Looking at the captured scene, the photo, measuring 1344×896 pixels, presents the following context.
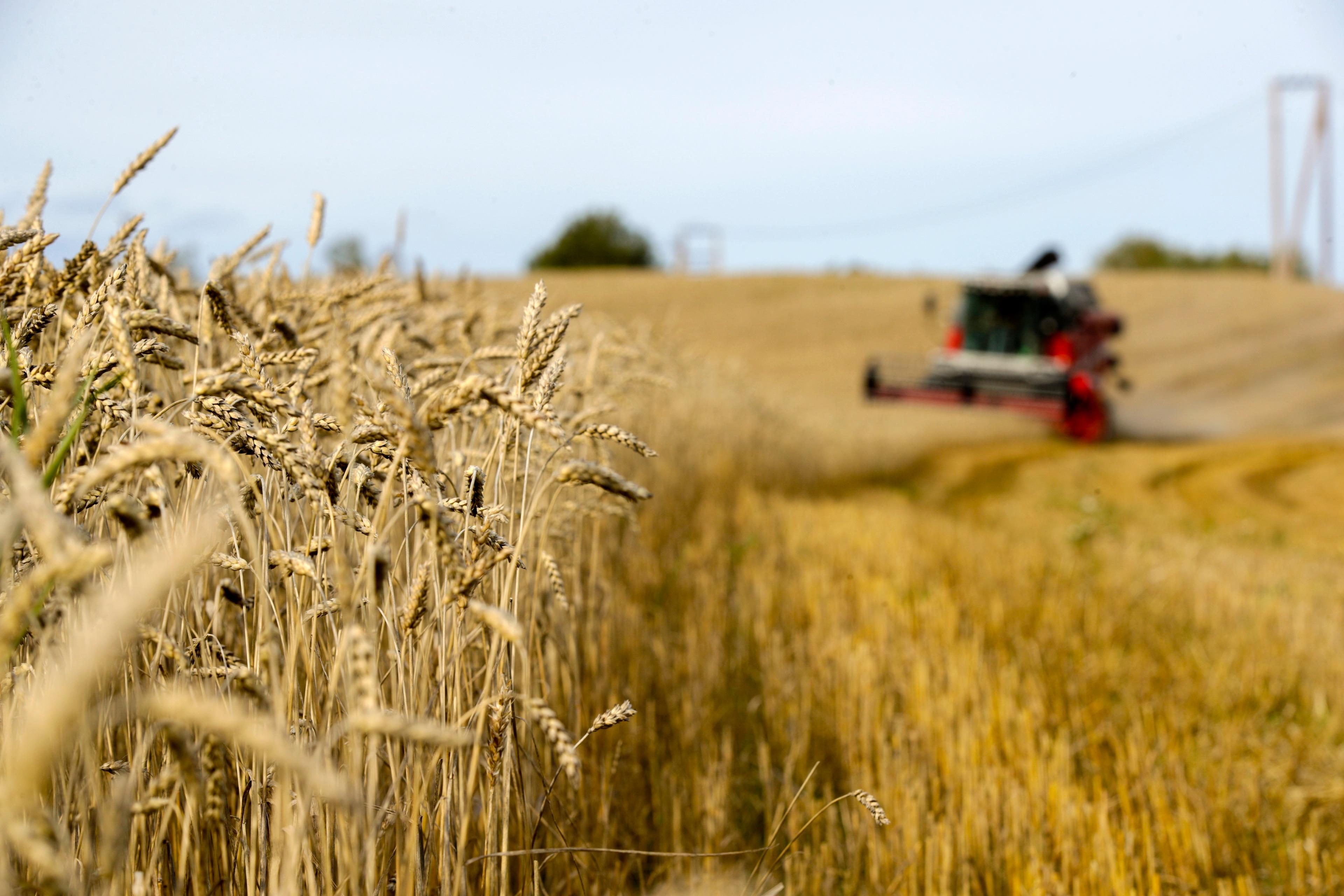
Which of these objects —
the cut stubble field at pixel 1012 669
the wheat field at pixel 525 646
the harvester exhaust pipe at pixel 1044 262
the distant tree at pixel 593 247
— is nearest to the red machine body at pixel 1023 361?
the harvester exhaust pipe at pixel 1044 262

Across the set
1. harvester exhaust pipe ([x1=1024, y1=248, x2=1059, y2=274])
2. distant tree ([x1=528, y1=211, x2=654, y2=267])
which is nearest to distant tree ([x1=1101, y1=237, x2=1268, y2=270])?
distant tree ([x1=528, y1=211, x2=654, y2=267])

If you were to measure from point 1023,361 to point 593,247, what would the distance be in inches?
2521

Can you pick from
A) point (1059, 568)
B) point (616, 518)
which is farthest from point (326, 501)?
point (1059, 568)

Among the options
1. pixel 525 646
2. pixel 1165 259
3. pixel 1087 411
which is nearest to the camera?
pixel 525 646

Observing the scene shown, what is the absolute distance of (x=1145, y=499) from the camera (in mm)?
9539

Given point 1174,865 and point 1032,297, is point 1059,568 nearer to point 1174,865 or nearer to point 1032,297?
point 1174,865

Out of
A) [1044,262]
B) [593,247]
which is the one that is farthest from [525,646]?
[593,247]

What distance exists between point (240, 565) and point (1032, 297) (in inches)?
568

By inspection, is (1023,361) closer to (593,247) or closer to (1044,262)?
(1044,262)

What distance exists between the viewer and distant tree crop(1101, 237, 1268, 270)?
7000 cm

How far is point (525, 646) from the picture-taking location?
1773 millimetres

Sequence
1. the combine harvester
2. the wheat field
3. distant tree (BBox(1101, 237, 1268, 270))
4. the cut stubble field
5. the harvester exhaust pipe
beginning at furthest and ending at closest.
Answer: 1. distant tree (BBox(1101, 237, 1268, 270))
2. the harvester exhaust pipe
3. the combine harvester
4. the cut stubble field
5. the wheat field

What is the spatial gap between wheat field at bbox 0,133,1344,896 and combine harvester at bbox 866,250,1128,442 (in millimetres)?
6521

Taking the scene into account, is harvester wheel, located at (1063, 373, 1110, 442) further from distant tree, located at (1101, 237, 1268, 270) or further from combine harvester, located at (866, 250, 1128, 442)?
distant tree, located at (1101, 237, 1268, 270)
